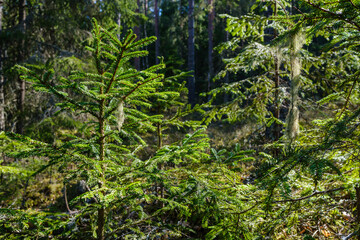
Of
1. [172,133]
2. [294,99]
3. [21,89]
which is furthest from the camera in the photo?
[172,133]

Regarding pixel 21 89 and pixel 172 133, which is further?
pixel 172 133

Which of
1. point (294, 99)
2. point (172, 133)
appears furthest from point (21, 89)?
point (294, 99)

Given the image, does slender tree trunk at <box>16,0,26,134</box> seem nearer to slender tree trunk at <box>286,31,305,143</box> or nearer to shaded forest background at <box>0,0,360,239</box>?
shaded forest background at <box>0,0,360,239</box>

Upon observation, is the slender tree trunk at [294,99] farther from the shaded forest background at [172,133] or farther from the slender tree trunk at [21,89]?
the slender tree trunk at [21,89]

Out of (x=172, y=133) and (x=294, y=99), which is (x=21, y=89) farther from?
(x=294, y=99)

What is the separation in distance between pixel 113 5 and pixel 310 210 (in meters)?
7.91

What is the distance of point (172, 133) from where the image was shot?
11070mm

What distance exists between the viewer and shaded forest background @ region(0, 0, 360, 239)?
1.83 meters

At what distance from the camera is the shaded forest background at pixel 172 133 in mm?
1829

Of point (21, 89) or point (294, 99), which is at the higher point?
point (21, 89)

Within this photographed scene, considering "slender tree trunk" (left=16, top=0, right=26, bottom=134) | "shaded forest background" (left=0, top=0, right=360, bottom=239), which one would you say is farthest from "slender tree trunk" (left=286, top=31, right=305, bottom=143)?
"slender tree trunk" (left=16, top=0, right=26, bottom=134)

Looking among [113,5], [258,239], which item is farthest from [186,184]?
[113,5]

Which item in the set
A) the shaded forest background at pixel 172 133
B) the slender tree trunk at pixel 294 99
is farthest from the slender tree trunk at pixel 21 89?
the slender tree trunk at pixel 294 99

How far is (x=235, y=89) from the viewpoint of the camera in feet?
14.5
